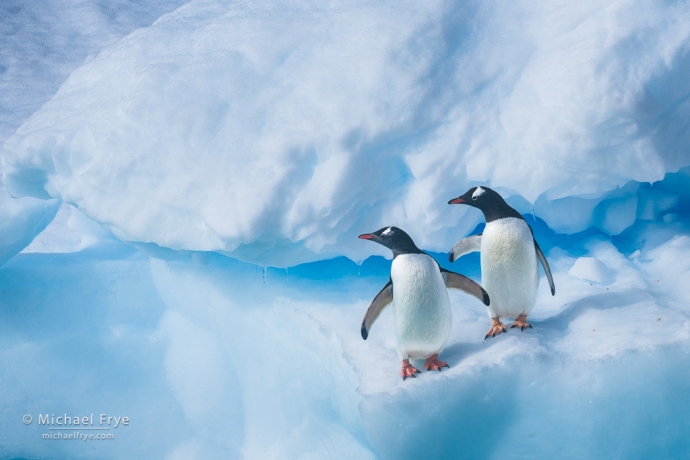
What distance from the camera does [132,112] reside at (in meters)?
2.64

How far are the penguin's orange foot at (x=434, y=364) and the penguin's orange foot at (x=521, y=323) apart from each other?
13.2 inches

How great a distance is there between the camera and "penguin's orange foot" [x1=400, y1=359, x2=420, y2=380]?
175cm

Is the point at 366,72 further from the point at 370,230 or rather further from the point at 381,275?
the point at 381,275

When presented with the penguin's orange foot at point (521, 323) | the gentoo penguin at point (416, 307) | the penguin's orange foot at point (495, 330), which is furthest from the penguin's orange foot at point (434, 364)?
the penguin's orange foot at point (521, 323)

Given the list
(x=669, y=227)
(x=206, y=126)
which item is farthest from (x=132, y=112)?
(x=669, y=227)

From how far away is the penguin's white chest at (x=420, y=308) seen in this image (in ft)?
5.91

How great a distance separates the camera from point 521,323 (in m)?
1.98

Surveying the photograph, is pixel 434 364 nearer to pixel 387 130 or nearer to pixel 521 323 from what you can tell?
pixel 521 323

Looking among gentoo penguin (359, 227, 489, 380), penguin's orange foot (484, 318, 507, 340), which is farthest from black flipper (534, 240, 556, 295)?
gentoo penguin (359, 227, 489, 380)

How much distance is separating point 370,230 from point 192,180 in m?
0.79

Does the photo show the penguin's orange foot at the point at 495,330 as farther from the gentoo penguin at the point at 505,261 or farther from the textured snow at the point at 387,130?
the textured snow at the point at 387,130

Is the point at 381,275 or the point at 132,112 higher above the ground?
the point at 132,112

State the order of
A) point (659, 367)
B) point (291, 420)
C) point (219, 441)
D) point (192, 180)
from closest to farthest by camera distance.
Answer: point (659, 367), point (291, 420), point (192, 180), point (219, 441)

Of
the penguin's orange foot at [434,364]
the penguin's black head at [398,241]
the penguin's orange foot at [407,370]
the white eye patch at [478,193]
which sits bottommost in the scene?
the penguin's orange foot at [434,364]
